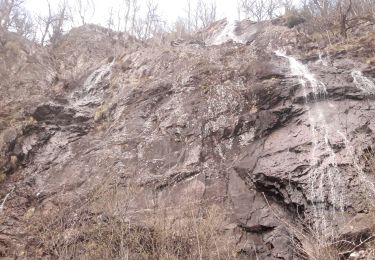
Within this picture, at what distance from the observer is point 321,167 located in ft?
37.6

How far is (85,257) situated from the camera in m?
9.25

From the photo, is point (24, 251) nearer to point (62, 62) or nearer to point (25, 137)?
point (25, 137)

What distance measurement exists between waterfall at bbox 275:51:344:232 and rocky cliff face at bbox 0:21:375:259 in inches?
1.3

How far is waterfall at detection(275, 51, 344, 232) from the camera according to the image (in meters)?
10.6

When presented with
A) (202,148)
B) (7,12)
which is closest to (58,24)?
(7,12)

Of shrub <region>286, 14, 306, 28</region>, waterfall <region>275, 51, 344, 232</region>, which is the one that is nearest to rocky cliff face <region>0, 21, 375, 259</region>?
waterfall <region>275, 51, 344, 232</region>

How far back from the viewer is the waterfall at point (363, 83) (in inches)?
533

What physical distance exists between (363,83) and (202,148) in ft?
19.0

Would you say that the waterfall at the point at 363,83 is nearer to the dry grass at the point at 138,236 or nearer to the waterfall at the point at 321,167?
the waterfall at the point at 321,167

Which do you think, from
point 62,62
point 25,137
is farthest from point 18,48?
point 25,137

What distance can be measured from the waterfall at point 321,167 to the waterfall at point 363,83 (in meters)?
1.10

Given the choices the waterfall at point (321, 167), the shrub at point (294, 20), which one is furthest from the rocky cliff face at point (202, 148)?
the shrub at point (294, 20)

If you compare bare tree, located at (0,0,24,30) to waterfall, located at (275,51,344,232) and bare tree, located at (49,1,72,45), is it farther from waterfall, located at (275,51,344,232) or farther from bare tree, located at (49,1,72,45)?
waterfall, located at (275,51,344,232)

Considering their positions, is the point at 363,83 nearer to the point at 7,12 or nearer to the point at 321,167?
the point at 321,167
